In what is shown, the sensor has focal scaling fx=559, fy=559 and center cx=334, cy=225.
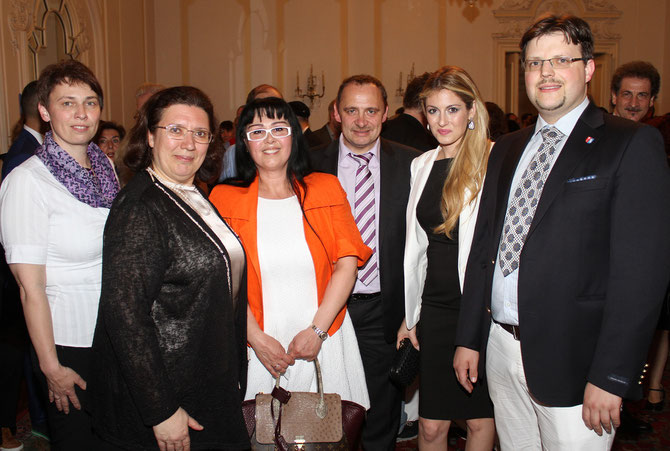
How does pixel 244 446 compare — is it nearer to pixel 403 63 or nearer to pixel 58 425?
pixel 58 425

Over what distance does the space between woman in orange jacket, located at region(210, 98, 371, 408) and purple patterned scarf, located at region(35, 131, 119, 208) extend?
0.47 metres

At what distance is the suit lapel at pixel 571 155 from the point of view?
5.58ft

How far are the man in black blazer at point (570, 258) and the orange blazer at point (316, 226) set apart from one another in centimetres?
63

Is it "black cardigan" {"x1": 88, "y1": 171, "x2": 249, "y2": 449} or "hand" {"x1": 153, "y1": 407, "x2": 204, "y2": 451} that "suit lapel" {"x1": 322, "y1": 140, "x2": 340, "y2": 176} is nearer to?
"black cardigan" {"x1": 88, "y1": 171, "x2": 249, "y2": 449}

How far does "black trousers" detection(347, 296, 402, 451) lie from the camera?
113 inches

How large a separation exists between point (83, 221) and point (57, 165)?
23 centimetres

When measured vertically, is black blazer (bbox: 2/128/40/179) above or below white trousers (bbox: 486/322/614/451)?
above

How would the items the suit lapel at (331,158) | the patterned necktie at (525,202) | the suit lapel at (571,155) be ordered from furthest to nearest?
the suit lapel at (331,158) → the patterned necktie at (525,202) → the suit lapel at (571,155)

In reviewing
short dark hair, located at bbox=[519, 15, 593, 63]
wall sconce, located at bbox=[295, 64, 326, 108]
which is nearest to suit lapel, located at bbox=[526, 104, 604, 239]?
short dark hair, located at bbox=[519, 15, 593, 63]

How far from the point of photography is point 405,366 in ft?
8.47

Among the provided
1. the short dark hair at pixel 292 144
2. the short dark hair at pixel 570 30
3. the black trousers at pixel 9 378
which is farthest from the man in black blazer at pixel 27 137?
the short dark hair at pixel 570 30

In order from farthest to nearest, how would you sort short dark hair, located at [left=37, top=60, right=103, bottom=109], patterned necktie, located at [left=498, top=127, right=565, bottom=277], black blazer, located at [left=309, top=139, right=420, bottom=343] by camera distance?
black blazer, located at [left=309, top=139, right=420, bottom=343] < short dark hair, located at [left=37, top=60, right=103, bottom=109] < patterned necktie, located at [left=498, top=127, right=565, bottom=277]

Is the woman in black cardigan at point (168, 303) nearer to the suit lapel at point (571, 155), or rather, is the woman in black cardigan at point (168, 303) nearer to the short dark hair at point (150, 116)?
the short dark hair at point (150, 116)

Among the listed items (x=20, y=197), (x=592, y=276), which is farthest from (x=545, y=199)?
(x=20, y=197)
